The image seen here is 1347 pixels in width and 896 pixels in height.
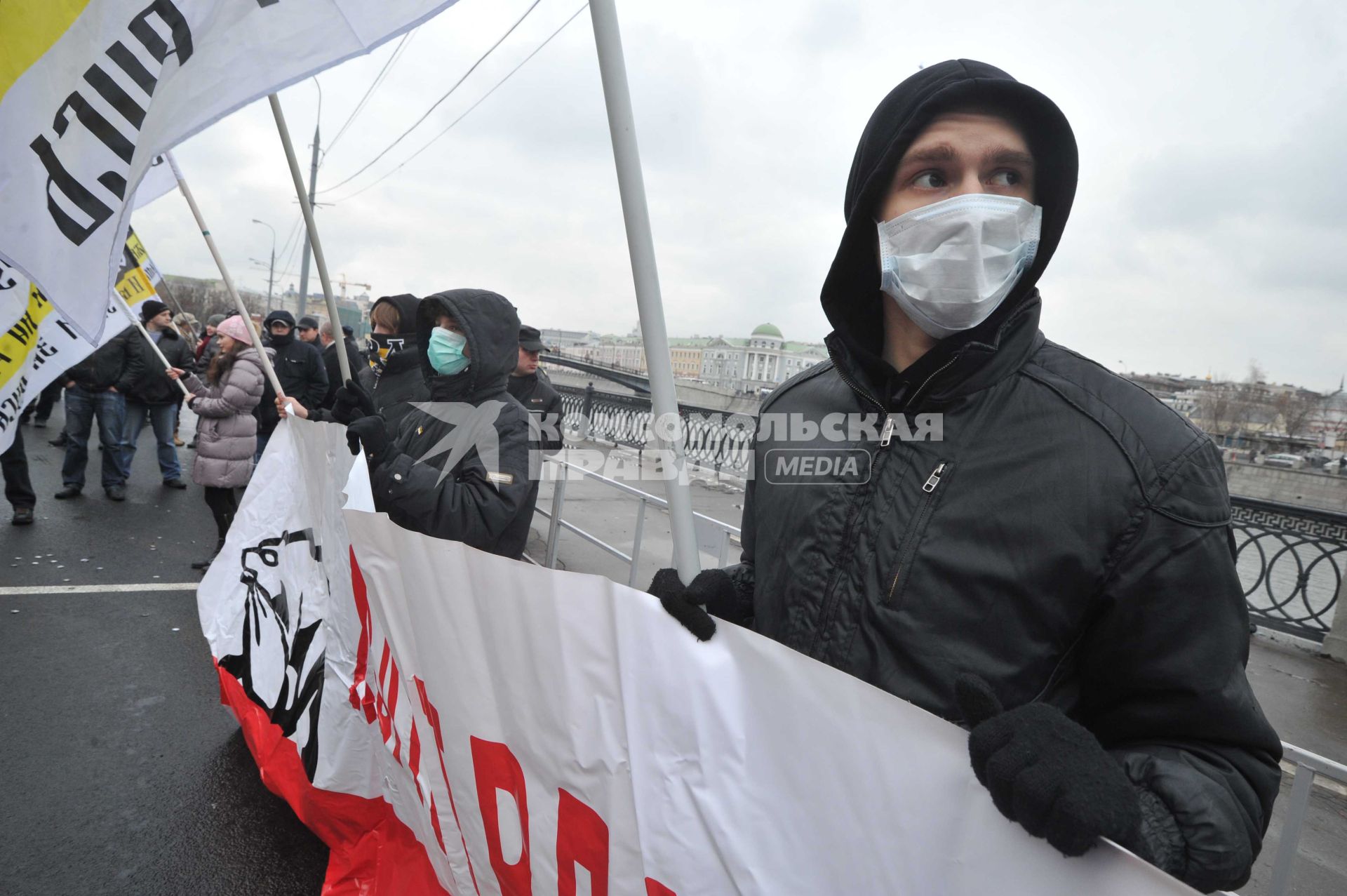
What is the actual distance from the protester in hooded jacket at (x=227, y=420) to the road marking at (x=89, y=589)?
391 millimetres

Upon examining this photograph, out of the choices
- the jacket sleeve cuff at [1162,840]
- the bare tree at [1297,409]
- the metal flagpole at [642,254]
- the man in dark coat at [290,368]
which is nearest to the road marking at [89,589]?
the man in dark coat at [290,368]

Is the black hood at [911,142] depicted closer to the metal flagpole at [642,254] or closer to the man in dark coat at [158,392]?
the metal flagpole at [642,254]

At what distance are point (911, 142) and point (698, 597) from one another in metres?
0.92

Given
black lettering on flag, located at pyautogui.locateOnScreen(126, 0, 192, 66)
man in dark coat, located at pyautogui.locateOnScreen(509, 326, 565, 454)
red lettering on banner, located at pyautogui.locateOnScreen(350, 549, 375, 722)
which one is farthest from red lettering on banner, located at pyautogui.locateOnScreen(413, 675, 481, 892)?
man in dark coat, located at pyautogui.locateOnScreen(509, 326, 565, 454)

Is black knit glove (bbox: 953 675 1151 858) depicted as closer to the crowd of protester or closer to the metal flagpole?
the metal flagpole

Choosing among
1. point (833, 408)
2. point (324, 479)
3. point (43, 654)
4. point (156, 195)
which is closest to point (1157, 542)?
point (833, 408)

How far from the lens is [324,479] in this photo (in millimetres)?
2547

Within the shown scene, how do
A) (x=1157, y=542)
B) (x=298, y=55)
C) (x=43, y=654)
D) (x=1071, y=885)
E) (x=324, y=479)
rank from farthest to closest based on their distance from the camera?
(x=43, y=654) → (x=324, y=479) → (x=298, y=55) → (x=1157, y=542) → (x=1071, y=885)

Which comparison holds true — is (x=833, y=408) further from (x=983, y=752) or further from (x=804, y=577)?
(x=983, y=752)

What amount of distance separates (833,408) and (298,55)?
4.71 ft

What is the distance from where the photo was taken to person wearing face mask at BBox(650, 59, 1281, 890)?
0.91 m

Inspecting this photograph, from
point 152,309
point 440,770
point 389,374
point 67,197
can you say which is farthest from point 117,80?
point 152,309

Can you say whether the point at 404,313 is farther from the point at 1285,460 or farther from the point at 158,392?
the point at 1285,460

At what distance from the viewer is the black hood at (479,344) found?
2.93 metres
